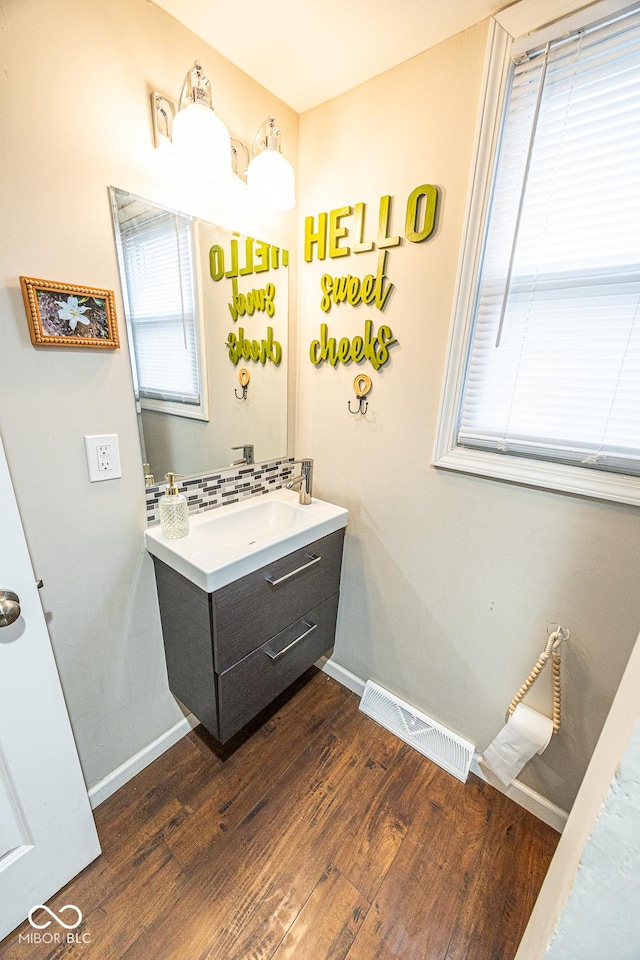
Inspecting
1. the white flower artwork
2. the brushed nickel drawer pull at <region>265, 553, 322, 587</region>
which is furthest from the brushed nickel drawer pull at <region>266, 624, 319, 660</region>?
the white flower artwork

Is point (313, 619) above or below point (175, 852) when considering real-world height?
above

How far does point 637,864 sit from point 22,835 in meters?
1.35

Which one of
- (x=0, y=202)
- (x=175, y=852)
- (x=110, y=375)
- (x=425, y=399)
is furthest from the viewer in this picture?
(x=425, y=399)

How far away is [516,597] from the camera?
1.17 m

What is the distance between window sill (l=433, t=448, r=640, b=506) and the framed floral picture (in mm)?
1101

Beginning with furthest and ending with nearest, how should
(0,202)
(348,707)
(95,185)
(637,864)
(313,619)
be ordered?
1. (348,707)
2. (313,619)
3. (95,185)
4. (0,202)
5. (637,864)

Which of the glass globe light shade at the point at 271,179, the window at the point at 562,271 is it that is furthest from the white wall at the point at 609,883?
the glass globe light shade at the point at 271,179

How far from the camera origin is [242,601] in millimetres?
1103

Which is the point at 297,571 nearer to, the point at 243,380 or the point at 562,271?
the point at 243,380

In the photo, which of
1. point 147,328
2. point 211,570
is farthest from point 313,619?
point 147,328

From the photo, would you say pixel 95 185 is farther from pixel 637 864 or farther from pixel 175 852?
pixel 175 852

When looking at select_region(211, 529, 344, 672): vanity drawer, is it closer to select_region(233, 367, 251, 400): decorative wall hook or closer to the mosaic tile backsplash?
the mosaic tile backsplash

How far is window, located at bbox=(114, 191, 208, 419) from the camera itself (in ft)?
3.34
